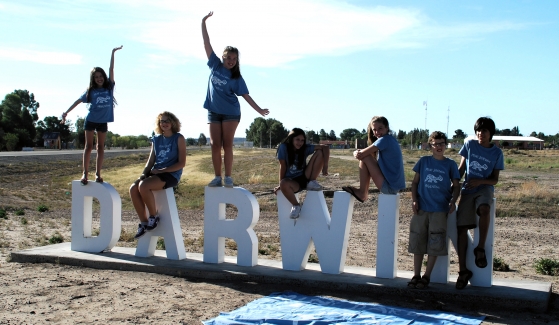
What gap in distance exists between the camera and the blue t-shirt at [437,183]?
646cm

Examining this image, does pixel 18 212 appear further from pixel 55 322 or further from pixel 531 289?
pixel 531 289

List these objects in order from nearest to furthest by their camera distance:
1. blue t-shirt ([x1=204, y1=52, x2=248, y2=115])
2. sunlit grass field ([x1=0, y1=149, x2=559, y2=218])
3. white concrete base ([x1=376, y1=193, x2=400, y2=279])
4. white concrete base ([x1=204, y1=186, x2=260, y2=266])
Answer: white concrete base ([x1=376, y1=193, x2=400, y2=279]), white concrete base ([x1=204, y1=186, x2=260, y2=266]), blue t-shirt ([x1=204, y1=52, x2=248, y2=115]), sunlit grass field ([x1=0, y1=149, x2=559, y2=218])

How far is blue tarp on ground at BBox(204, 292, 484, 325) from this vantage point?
5.54m

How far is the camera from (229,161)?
808 cm

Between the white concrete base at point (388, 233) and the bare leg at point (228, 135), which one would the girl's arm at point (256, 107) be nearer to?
the bare leg at point (228, 135)

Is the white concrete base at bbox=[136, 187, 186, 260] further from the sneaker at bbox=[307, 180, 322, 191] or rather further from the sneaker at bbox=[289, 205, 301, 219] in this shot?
the sneaker at bbox=[307, 180, 322, 191]

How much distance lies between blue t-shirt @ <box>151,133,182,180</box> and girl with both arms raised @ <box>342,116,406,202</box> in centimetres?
256

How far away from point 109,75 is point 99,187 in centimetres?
182

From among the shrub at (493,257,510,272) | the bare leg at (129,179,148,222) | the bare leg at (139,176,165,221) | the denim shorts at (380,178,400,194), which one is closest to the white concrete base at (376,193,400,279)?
the denim shorts at (380,178,400,194)

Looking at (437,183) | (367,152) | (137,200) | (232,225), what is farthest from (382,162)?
(137,200)

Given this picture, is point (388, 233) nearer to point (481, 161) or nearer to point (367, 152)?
point (367, 152)

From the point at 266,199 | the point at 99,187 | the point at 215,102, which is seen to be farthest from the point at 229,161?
the point at 266,199

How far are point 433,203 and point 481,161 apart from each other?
0.71 meters

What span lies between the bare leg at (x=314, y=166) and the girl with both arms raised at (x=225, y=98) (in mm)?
946
